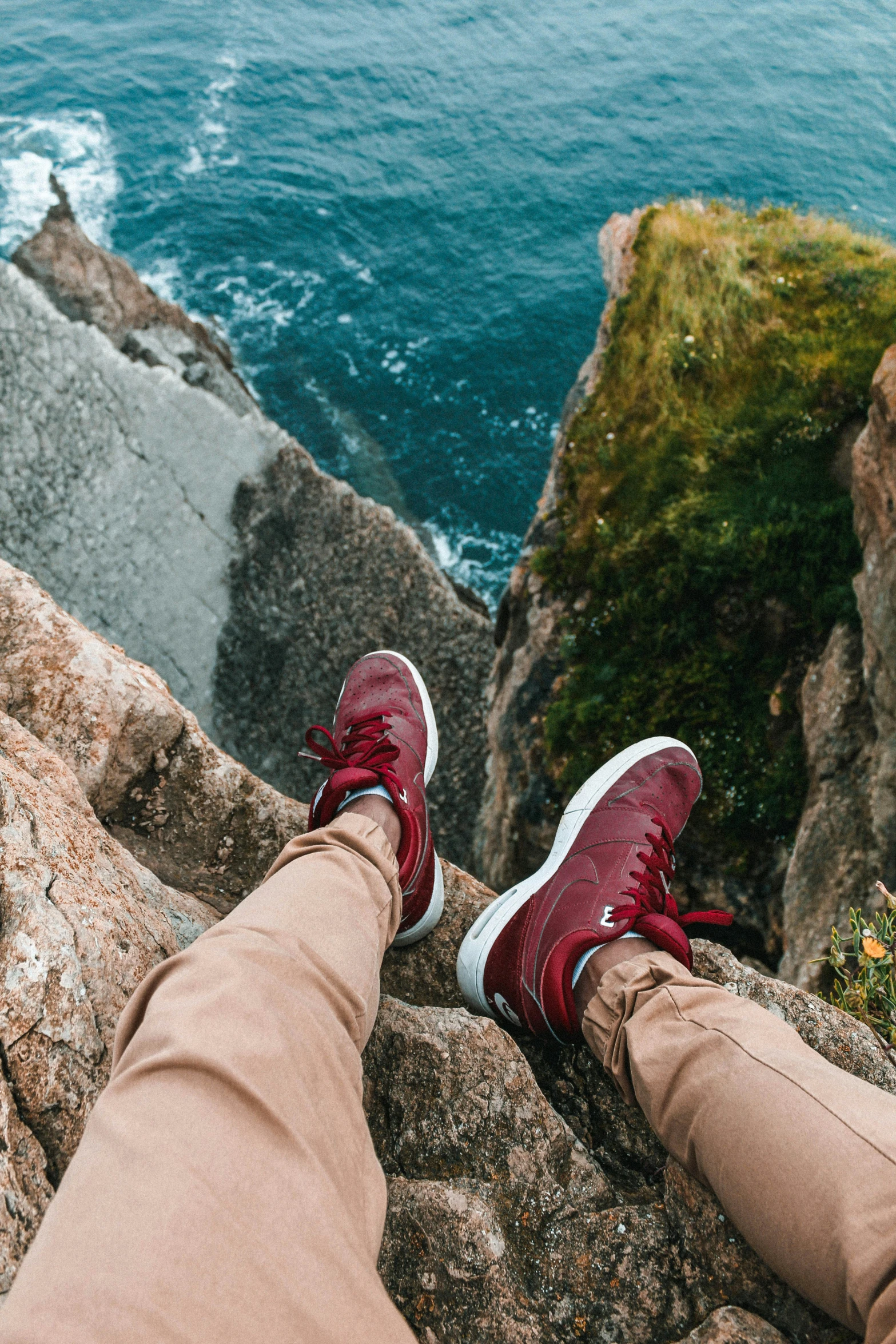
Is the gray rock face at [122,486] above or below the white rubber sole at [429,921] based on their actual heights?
below

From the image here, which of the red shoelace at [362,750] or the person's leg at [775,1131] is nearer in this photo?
the person's leg at [775,1131]

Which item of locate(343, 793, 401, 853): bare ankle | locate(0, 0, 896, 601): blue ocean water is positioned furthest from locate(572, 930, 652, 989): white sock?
locate(0, 0, 896, 601): blue ocean water

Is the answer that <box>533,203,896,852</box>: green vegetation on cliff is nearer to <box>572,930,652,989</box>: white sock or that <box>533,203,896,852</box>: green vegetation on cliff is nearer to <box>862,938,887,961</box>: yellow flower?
<box>862,938,887,961</box>: yellow flower

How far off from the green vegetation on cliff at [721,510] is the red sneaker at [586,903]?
7.76ft

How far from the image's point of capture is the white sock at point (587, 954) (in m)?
2.87

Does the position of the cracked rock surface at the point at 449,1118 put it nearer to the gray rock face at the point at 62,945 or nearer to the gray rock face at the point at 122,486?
the gray rock face at the point at 62,945

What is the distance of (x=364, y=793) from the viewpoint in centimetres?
338

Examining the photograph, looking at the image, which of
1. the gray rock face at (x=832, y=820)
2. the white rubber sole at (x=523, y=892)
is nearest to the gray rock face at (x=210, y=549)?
the gray rock face at (x=832, y=820)

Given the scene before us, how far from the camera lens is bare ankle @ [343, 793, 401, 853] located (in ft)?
10.3

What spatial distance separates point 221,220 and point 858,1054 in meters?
24.1

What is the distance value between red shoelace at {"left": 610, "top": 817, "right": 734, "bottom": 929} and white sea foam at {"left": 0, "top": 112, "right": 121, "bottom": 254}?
20.2 m

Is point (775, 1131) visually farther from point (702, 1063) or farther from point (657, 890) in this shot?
point (657, 890)

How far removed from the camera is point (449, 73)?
92.2ft

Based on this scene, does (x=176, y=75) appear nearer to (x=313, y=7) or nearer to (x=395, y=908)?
(x=313, y=7)
